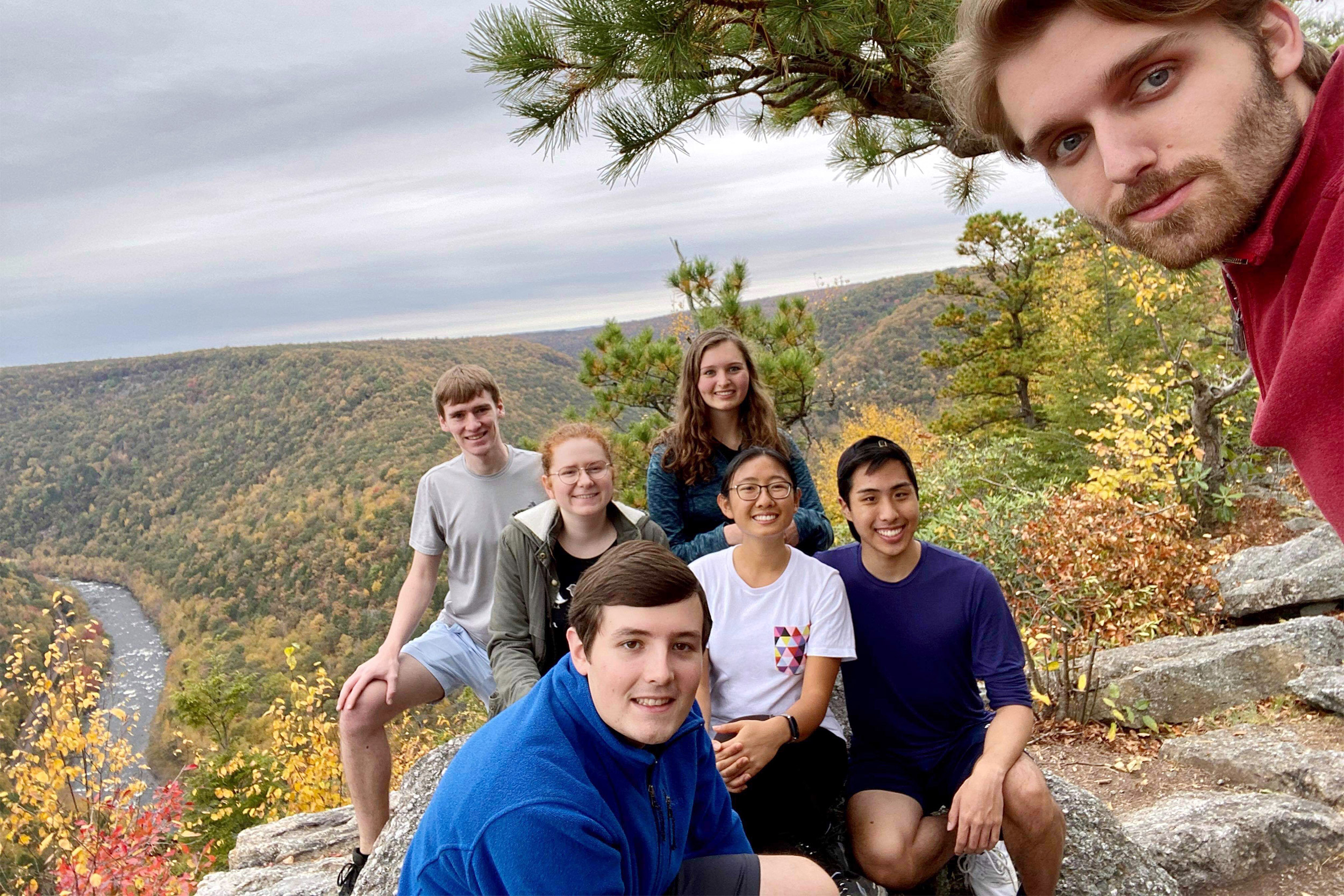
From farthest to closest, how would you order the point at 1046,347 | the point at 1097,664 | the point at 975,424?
the point at 975,424
the point at 1046,347
the point at 1097,664

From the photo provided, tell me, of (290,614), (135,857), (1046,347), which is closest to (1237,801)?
(135,857)

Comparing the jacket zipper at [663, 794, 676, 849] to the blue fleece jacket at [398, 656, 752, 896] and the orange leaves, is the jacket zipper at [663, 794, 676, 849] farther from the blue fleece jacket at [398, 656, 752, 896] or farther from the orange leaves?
the orange leaves

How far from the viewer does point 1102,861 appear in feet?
7.59

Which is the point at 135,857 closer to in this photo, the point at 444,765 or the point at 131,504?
the point at 444,765

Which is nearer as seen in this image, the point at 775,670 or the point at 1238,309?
the point at 1238,309

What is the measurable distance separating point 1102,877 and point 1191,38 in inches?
90.1

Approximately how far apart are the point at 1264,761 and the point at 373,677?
3404 millimetres

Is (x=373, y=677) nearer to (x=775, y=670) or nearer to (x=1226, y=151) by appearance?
(x=775, y=670)

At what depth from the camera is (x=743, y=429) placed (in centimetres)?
333

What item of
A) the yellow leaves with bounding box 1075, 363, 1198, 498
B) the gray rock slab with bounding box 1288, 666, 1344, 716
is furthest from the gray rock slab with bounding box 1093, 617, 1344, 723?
the yellow leaves with bounding box 1075, 363, 1198, 498

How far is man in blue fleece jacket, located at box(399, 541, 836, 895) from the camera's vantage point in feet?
4.22

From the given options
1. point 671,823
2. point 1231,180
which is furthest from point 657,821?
point 1231,180

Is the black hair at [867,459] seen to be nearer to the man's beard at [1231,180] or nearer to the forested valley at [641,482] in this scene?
the forested valley at [641,482]

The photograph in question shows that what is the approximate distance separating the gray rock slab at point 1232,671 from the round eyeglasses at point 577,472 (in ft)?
9.52
